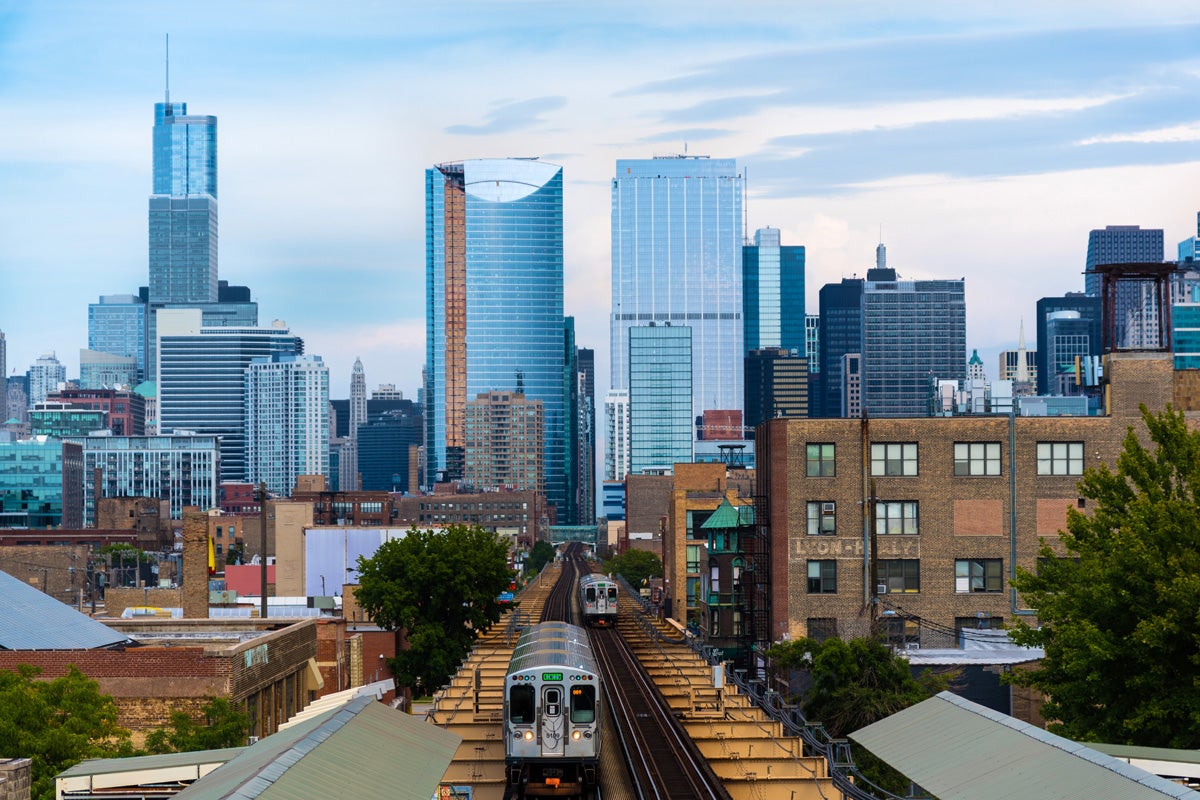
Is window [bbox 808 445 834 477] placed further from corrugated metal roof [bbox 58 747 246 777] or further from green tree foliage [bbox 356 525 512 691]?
corrugated metal roof [bbox 58 747 246 777]

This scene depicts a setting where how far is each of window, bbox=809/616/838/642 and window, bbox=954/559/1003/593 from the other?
6.20m

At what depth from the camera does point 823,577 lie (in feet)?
230

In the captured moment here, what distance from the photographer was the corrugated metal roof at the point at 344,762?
18766mm

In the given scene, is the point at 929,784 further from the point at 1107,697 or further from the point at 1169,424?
the point at 1169,424

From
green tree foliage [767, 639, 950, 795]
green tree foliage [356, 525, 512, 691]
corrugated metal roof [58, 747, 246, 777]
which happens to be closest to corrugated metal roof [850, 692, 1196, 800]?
corrugated metal roof [58, 747, 246, 777]

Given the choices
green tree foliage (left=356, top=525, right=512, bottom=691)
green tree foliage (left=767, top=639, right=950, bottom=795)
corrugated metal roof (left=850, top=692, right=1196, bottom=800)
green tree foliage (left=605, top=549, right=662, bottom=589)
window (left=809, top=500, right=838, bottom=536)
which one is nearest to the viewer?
corrugated metal roof (left=850, top=692, right=1196, bottom=800)

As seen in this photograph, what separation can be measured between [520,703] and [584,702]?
5.26 ft

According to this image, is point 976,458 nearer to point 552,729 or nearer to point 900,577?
point 900,577

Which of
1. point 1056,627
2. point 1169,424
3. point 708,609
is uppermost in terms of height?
point 1169,424

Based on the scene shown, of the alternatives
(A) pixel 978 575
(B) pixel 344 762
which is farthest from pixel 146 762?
(A) pixel 978 575

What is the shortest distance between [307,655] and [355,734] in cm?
3867

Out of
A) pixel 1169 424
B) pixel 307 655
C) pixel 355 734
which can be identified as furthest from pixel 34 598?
pixel 1169 424

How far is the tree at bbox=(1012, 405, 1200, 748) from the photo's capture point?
3172 centimetres

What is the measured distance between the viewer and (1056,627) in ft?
119
